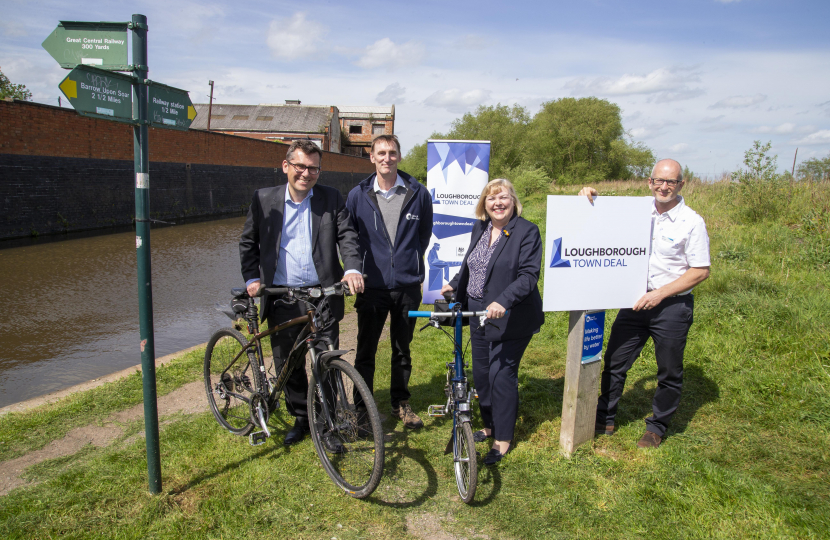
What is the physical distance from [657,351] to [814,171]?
11.2 m

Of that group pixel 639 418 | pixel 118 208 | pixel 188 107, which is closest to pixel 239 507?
pixel 188 107

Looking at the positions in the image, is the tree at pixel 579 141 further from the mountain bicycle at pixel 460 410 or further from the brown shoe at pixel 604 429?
the mountain bicycle at pixel 460 410

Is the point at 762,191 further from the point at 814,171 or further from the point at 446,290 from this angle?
the point at 446,290

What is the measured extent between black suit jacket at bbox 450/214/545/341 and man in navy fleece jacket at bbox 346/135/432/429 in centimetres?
73

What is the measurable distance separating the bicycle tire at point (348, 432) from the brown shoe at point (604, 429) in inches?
72.5

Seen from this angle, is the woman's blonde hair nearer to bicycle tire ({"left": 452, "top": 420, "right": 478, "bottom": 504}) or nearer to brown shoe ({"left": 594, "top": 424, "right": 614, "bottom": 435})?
bicycle tire ({"left": 452, "top": 420, "right": 478, "bottom": 504})

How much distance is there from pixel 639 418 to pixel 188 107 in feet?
13.0

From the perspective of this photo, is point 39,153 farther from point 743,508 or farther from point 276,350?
point 743,508

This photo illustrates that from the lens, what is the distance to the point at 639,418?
4242 mm

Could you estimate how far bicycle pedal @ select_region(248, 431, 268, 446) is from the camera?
3532 mm

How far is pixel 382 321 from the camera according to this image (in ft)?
13.1

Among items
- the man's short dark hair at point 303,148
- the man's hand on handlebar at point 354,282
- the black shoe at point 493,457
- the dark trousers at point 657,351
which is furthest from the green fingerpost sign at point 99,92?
the dark trousers at point 657,351

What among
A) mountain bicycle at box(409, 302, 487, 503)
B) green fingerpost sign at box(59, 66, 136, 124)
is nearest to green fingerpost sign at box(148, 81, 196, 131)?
green fingerpost sign at box(59, 66, 136, 124)

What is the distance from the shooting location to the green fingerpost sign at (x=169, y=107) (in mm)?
2723
